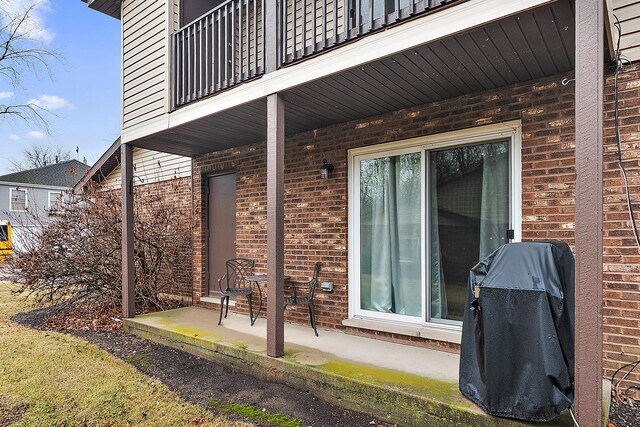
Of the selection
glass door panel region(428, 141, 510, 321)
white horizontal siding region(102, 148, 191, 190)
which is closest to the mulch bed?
glass door panel region(428, 141, 510, 321)

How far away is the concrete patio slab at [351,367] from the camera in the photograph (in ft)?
9.16

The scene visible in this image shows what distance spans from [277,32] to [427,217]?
247 cm

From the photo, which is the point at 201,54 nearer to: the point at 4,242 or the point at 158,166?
the point at 158,166

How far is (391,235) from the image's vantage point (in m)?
4.56

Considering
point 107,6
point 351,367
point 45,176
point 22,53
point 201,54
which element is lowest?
point 351,367

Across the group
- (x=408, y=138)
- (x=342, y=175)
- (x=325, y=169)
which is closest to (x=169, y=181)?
(x=325, y=169)

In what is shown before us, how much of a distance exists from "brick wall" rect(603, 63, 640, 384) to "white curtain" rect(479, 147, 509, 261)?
2.65ft

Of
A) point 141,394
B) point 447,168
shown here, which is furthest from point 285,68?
point 141,394

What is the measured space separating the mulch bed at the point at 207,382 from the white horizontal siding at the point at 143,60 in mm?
3056

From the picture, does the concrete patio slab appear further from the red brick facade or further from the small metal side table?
the red brick facade

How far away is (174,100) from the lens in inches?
201

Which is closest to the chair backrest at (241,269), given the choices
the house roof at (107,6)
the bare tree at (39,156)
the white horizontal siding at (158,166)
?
the white horizontal siding at (158,166)

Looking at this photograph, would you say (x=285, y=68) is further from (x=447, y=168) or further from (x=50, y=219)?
(x=50, y=219)

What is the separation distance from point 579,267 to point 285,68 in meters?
2.90
